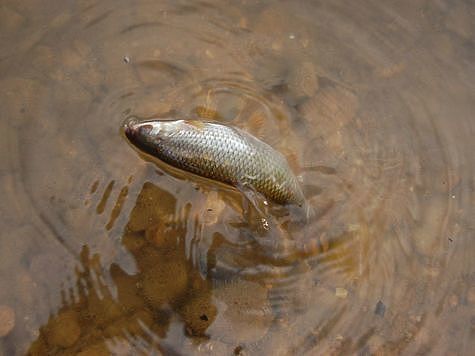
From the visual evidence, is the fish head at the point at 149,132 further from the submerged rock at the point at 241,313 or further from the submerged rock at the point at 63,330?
the submerged rock at the point at 63,330

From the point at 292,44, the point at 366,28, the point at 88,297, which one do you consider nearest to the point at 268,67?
the point at 292,44

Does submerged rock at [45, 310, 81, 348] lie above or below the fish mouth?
below

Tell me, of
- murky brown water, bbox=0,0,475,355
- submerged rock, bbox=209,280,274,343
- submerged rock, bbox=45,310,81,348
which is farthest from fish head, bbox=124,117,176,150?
submerged rock, bbox=45,310,81,348

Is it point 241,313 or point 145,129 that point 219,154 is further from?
point 241,313

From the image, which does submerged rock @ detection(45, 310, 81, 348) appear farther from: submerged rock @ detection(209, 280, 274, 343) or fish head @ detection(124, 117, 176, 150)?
fish head @ detection(124, 117, 176, 150)

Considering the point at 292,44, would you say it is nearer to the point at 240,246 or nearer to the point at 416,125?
the point at 416,125

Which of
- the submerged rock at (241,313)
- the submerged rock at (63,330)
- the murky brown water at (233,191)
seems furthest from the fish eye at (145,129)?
the submerged rock at (63,330)
